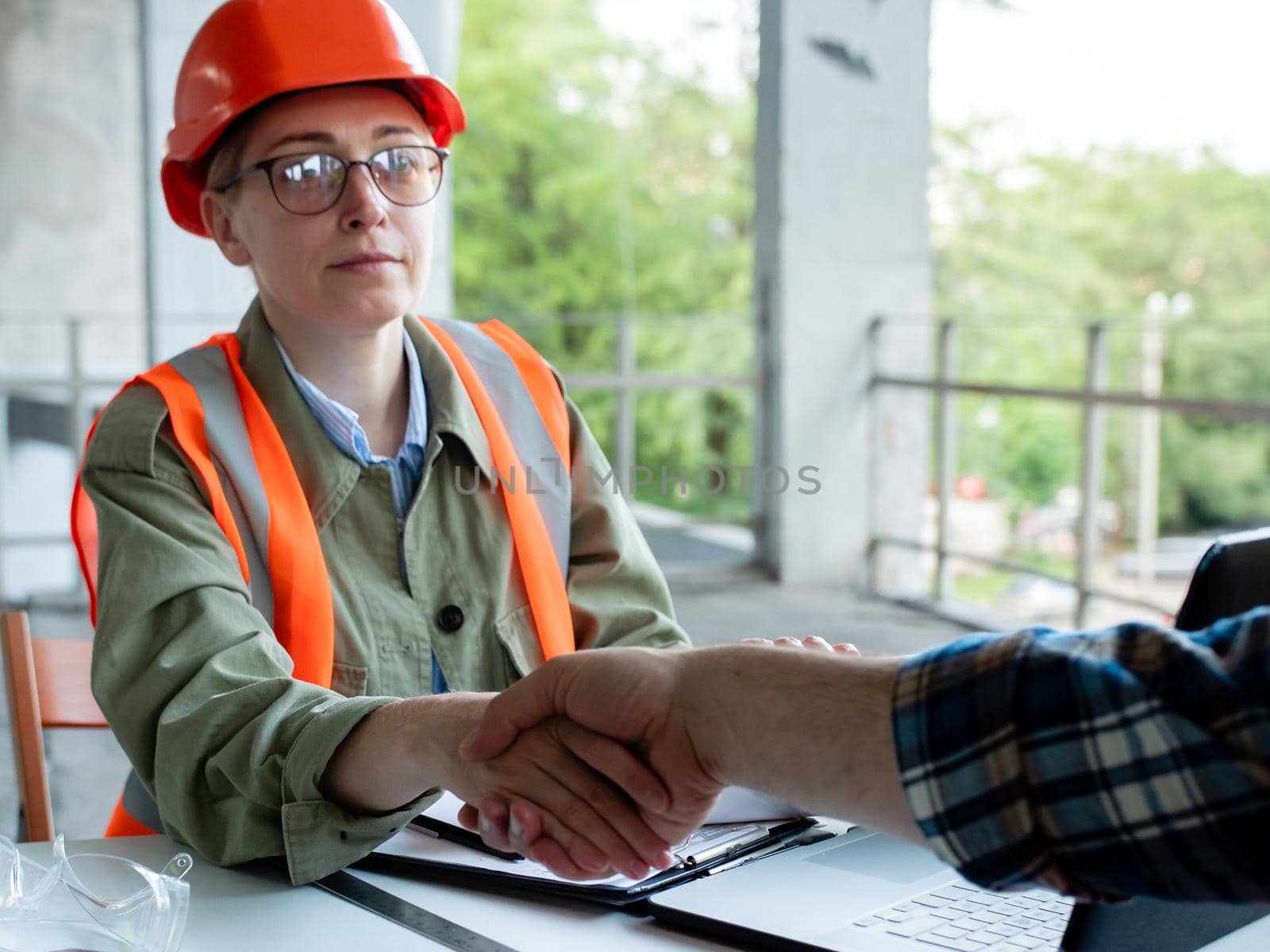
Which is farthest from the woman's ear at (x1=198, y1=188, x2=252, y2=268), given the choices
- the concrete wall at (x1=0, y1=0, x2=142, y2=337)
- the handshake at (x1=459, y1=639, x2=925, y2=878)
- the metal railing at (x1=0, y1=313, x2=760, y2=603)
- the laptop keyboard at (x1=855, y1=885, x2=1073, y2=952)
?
the concrete wall at (x1=0, y1=0, x2=142, y2=337)

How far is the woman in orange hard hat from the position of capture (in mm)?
1169

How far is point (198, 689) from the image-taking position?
3.94 ft

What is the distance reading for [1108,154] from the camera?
22.0m

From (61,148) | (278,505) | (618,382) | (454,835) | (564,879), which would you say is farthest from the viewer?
(61,148)

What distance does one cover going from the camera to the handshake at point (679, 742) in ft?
2.80

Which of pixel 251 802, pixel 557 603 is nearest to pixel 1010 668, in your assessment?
pixel 251 802

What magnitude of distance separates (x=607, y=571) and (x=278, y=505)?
42 cm

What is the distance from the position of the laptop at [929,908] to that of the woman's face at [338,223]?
2.53ft

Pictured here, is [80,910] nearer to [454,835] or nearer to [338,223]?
[454,835]

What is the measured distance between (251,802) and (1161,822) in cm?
73

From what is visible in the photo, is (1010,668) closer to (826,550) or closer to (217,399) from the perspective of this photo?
(217,399)

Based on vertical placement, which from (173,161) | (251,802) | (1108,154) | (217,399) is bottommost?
(251,802)

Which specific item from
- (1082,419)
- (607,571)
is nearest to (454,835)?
(607,571)

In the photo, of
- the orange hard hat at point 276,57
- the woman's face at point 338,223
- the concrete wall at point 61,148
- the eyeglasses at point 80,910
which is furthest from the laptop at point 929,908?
the concrete wall at point 61,148
